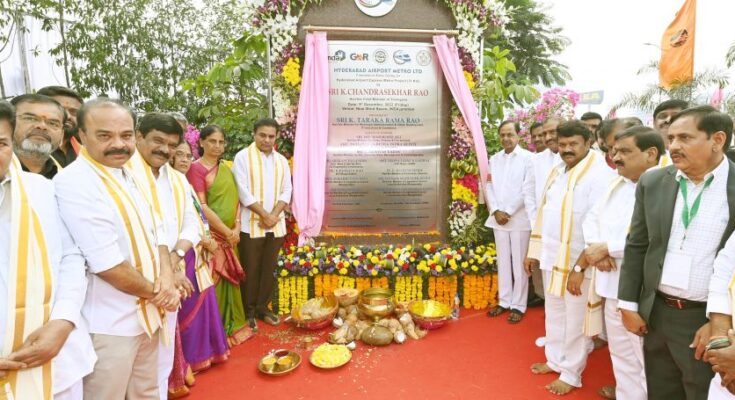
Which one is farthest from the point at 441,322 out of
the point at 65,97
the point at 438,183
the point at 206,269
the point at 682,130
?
the point at 65,97

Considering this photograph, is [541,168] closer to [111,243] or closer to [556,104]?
[556,104]

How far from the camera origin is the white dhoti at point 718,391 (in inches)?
67.0

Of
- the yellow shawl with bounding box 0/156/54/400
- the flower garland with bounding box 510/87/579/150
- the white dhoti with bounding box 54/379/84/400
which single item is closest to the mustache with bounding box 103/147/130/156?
the yellow shawl with bounding box 0/156/54/400

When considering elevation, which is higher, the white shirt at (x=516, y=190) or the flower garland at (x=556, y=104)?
the flower garland at (x=556, y=104)

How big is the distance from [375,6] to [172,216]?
3314mm

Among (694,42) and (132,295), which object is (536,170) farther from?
(694,42)

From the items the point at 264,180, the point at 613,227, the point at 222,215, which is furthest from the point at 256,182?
the point at 613,227

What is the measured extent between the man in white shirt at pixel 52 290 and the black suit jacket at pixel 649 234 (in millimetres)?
2528

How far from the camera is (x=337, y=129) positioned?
15.5 ft

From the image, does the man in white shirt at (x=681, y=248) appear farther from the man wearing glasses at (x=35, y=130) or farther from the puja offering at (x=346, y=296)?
the man wearing glasses at (x=35, y=130)

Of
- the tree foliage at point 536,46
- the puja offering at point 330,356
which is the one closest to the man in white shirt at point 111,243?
the puja offering at point 330,356

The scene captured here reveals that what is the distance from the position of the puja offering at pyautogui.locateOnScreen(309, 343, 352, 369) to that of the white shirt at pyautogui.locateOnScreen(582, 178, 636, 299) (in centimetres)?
194

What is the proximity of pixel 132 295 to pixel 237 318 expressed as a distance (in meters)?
2.20

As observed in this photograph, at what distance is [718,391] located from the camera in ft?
5.71
